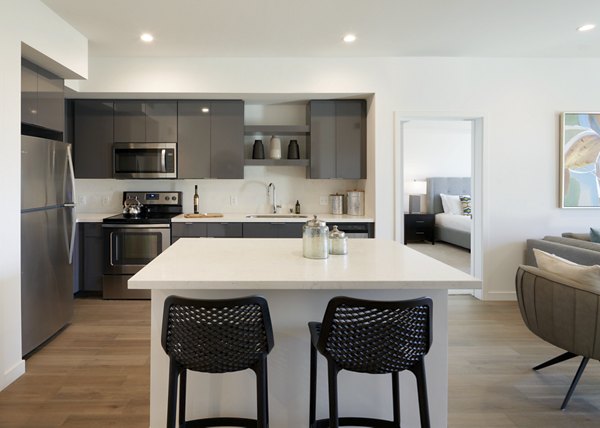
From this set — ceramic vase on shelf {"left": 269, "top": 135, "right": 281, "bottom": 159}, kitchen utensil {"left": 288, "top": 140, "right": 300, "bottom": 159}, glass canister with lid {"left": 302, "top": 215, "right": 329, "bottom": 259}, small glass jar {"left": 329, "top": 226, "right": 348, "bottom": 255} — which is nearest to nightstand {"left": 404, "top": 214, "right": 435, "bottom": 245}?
kitchen utensil {"left": 288, "top": 140, "right": 300, "bottom": 159}

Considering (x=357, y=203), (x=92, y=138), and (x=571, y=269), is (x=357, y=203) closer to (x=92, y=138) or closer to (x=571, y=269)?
(x=571, y=269)

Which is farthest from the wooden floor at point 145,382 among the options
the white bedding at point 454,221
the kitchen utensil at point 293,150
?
the white bedding at point 454,221

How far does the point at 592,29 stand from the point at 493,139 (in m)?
1.21

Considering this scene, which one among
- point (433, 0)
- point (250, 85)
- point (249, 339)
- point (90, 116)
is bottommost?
point (249, 339)

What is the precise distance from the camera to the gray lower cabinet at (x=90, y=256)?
424cm

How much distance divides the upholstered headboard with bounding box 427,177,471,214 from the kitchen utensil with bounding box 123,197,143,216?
5944 millimetres

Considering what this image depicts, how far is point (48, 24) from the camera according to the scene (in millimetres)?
2918

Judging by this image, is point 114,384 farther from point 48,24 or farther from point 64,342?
point 48,24

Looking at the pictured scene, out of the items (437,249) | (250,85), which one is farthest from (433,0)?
(437,249)

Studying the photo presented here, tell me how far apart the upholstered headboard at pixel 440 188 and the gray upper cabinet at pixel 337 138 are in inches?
175

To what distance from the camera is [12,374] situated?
243 centimetres

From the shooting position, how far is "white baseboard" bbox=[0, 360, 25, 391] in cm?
234

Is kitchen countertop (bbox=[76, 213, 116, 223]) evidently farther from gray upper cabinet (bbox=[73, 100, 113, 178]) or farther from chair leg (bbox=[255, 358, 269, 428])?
chair leg (bbox=[255, 358, 269, 428])

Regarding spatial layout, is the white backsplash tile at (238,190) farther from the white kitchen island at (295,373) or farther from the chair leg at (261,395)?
the chair leg at (261,395)
